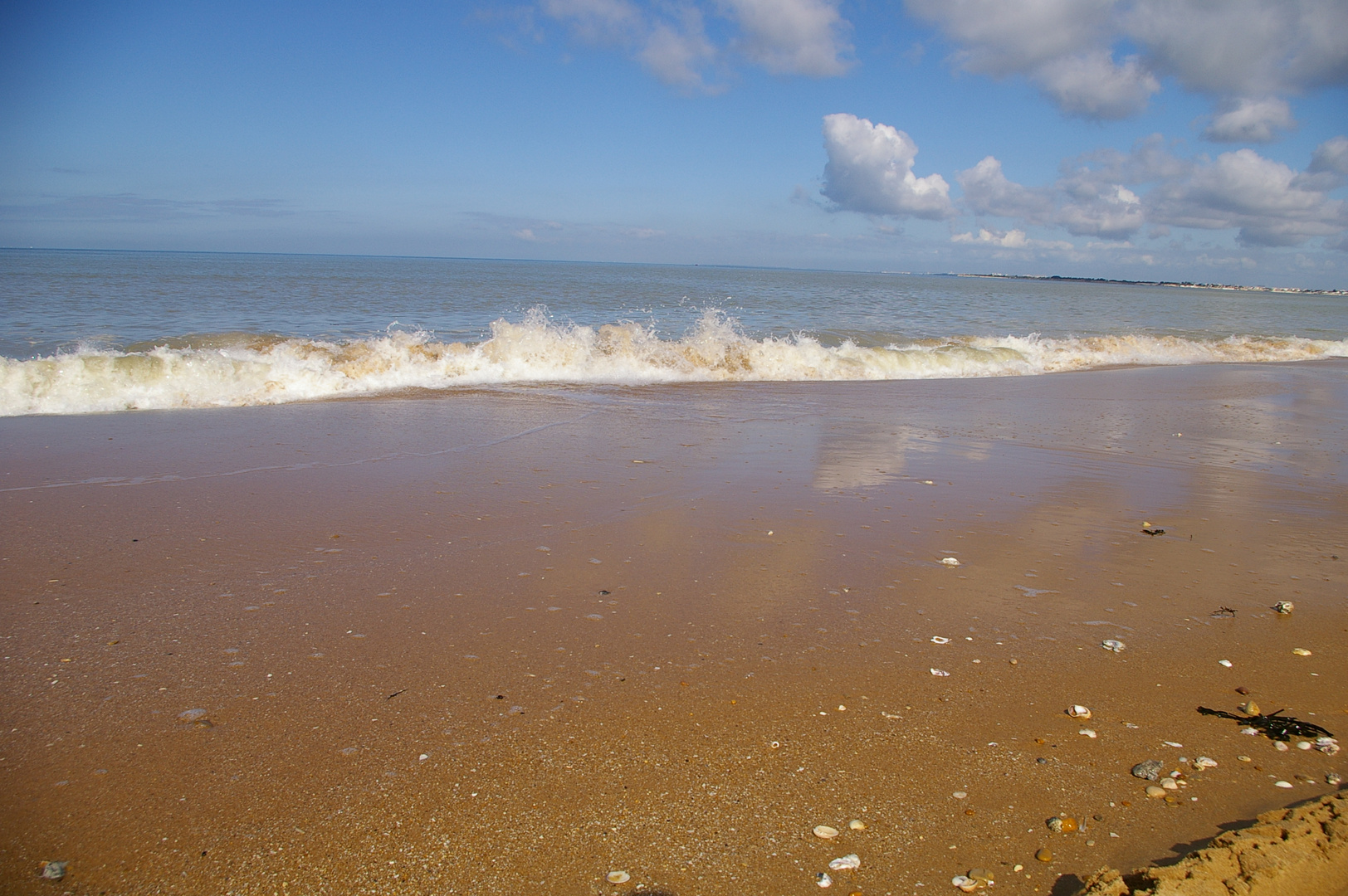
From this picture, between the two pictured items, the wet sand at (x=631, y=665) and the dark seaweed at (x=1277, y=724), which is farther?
the dark seaweed at (x=1277, y=724)

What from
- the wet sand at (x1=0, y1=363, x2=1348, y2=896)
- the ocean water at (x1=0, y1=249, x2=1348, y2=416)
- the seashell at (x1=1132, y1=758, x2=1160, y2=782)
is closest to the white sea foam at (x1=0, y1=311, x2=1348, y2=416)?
the ocean water at (x1=0, y1=249, x2=1348, y2=416)

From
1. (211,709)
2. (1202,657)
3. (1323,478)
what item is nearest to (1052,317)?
(1323,478)

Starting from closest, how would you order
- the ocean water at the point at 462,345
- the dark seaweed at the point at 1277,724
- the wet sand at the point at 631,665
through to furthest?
the wet sand at the point at 631,665, the dark seaweed at the point at 1277,724, the ocean water at the point at 462,345

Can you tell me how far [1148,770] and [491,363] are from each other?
11.6 metres

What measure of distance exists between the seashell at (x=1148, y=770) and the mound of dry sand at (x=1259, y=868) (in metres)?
0.30

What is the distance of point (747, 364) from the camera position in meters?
14.4

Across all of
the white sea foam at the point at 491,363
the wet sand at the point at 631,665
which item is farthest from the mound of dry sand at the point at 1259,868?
the white sea foam at the point at 491,363

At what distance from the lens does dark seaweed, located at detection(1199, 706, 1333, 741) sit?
8.73ft

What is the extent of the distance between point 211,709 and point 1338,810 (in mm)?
3568

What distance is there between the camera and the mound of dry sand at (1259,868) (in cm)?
186

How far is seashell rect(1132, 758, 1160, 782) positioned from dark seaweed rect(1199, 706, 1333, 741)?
20.4 inches

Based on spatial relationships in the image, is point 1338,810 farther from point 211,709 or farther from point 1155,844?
point 211,709

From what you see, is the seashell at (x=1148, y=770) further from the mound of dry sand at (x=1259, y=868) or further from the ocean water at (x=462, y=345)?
the ocean water at (x=462, y=345)

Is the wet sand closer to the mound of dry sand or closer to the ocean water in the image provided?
the mound of dry sand
